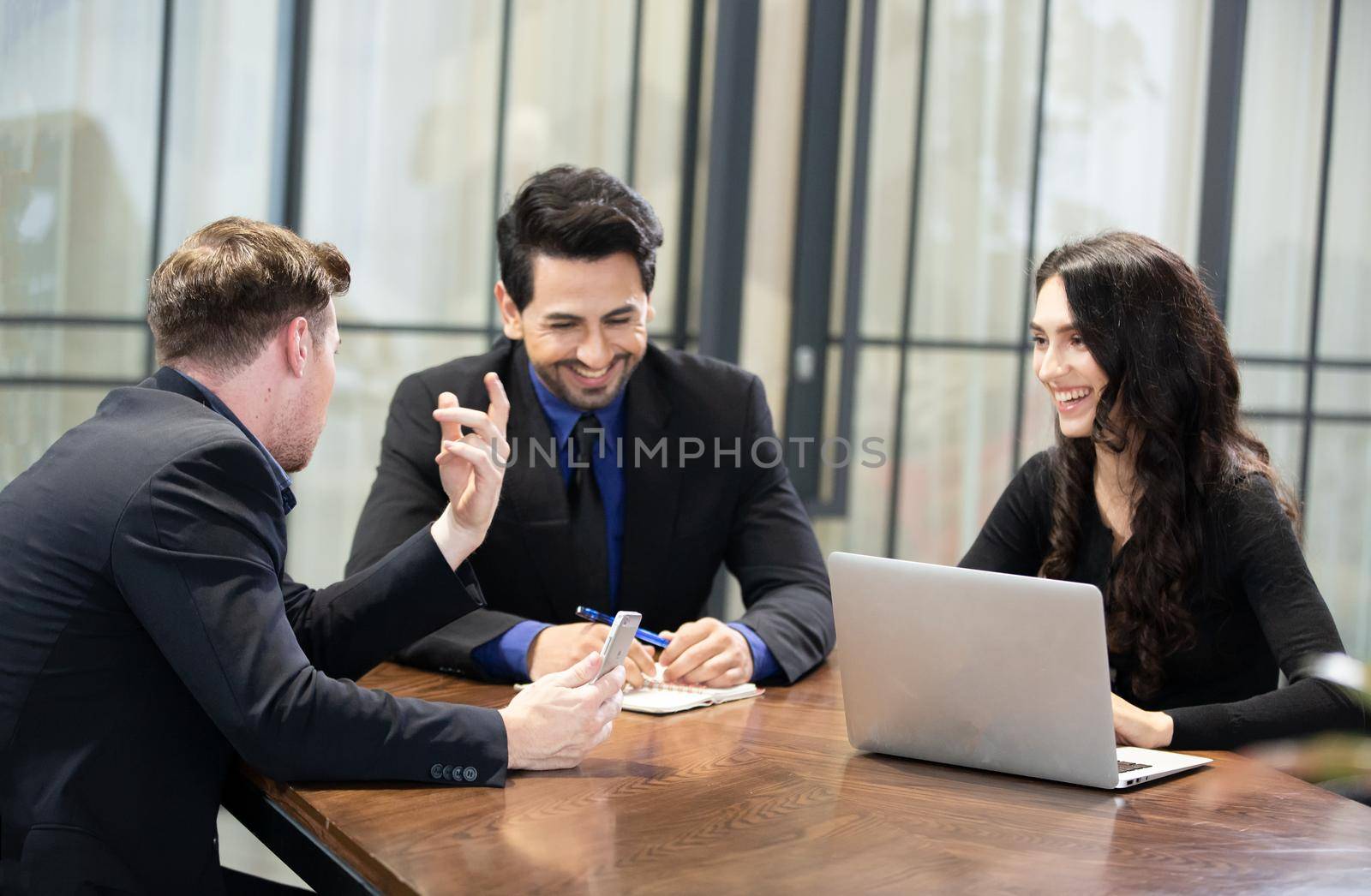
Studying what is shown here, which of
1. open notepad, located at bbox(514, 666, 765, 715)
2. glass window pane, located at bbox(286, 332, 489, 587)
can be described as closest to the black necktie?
open notepad, located at bbox(514, 666, 765, 715)

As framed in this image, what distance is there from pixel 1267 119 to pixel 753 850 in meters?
3.67

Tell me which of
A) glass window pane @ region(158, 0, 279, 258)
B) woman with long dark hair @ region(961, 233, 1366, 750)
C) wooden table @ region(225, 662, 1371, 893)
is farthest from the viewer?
glass window pane @ region(158, 0, 279, 258)

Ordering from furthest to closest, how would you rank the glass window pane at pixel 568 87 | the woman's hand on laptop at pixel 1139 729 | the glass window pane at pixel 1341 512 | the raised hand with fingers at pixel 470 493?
1. the glass window pane at pixel 1341 512
2. the glass window pane at pixel 568 87
3. the raised hand with fingers at pixel 470 493
4. the woman's hand on laptop at pixel 1139 729

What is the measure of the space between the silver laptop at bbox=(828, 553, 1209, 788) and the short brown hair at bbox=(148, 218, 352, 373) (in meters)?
0.80

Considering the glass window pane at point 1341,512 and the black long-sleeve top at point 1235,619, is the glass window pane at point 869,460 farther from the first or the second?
the black long-sleeve top at point 1235,619

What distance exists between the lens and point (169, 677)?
61.5 inches

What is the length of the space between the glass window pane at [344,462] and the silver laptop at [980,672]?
8.52 ft

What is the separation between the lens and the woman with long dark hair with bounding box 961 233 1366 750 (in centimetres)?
212

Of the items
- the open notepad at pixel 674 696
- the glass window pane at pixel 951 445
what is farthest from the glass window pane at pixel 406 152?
the open notepad at pixel 674 696

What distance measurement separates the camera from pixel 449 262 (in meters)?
4.15

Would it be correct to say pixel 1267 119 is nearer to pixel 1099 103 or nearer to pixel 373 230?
pixel 1099 103

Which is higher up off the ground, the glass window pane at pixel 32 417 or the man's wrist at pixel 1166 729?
the glass window pane at pixel 32 417

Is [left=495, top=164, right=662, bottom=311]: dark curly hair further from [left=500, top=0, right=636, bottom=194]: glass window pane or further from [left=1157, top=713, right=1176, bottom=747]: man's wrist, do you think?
[left=500, top=0, right=636, bottom=194]: glass window pane

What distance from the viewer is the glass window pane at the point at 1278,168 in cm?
421
